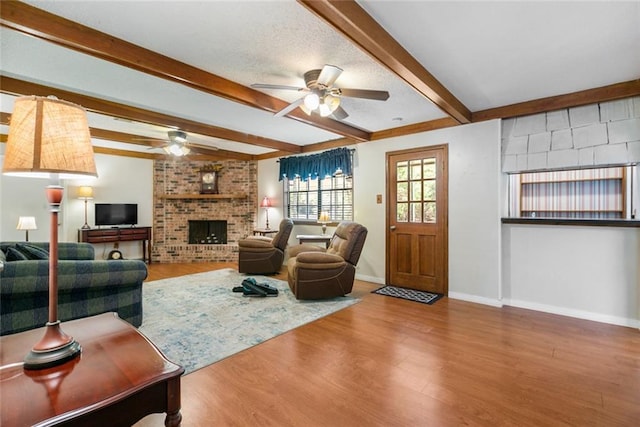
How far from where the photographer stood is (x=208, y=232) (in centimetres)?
709

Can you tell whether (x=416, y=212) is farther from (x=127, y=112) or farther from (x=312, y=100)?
Answer: (x=127, y=112)

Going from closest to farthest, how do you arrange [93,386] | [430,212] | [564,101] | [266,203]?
[93,386] → [564,101] → [430,212] → [266,203]

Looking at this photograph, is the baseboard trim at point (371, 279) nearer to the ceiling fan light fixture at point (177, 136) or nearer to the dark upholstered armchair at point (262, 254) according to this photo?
the dark upholstered armchair at point (262, 254)

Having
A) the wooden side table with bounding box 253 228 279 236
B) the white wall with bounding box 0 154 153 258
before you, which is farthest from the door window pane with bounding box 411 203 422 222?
the white wall with bounding box 0 154 153 258

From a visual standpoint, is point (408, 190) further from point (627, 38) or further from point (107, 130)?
point (107, 130)

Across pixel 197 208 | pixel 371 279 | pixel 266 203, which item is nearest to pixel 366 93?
pixel 371 279

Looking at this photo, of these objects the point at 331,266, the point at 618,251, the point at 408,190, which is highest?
the point at 408,190

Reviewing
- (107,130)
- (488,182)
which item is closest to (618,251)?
(488,182)

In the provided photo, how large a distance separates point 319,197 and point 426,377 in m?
4.17

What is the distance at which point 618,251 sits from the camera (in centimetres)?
314

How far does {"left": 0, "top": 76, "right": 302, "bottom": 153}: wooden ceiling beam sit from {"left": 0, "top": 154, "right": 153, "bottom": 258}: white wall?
191cm

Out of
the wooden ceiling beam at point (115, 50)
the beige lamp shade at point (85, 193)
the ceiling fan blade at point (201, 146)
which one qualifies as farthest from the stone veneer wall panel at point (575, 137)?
the beige lamp shade at point (85, 193)

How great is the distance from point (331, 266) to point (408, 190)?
1735 millimetres

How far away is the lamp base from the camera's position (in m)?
0.98
